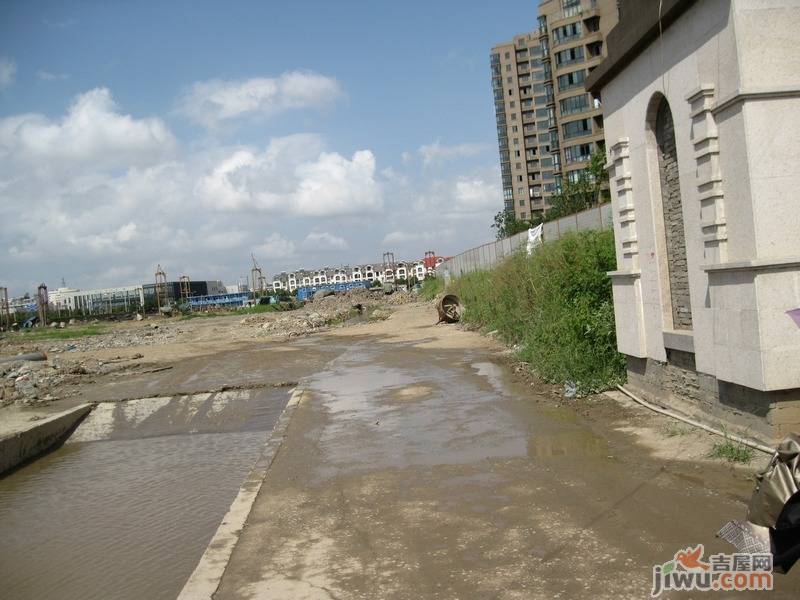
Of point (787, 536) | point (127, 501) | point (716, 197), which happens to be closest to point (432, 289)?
point (127, 501)

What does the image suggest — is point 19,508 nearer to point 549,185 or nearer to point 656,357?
point 656,357

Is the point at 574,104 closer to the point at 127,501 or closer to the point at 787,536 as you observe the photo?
the point at 127,501

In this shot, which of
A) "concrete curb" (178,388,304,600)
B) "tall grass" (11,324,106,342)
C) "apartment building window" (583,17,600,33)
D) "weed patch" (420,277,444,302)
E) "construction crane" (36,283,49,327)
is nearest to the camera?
"concrete curb" (178,388,304,600)

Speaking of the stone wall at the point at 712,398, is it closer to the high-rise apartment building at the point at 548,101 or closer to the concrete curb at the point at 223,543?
the concrete curb at the point at 223,543

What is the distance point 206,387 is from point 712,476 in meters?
12.5

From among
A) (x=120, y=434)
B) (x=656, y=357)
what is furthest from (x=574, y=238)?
(x=120, y=434)

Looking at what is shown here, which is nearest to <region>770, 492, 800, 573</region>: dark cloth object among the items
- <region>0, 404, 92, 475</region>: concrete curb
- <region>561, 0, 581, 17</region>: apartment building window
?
<region>0, 404, 92, 475</region>: concrete curb

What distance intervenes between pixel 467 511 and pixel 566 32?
64.6 metres

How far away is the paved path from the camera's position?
14.6 ft

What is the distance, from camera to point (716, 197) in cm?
679

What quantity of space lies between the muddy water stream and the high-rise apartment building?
105 ft

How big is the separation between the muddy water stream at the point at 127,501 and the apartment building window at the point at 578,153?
54.2m

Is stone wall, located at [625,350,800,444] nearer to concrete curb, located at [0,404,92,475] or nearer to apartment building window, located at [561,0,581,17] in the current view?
concrete curb, located at [0,404,92,475]

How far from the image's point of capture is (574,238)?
1362cm
